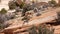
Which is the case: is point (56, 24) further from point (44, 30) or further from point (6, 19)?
point (6, 19)

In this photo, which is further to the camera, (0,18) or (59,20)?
(0,18)

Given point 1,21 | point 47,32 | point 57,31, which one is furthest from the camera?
point 1,21

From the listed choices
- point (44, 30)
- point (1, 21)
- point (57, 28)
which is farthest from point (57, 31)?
point (1, 21)

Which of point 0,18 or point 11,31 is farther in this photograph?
point 0,18

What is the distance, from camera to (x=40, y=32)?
31.7 feet

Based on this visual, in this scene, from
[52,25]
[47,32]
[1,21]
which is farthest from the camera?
[1,21]

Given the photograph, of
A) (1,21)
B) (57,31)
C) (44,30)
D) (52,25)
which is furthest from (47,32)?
(1,21)

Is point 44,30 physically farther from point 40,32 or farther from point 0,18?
point 0,18

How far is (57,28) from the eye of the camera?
36.9 ft

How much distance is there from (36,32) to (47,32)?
524 mm

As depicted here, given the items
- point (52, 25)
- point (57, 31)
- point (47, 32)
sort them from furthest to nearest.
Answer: point (52, 25)
point (57, 31)
point (47, 32)

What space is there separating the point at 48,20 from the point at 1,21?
4735 millimetres

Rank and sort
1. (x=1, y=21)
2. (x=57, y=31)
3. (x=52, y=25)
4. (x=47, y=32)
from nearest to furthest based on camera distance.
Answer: (x=47, y=32) → (x=57, y=31) → (x=52, y=25) → (x=1, y=21)

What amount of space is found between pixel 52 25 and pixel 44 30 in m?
2.48
